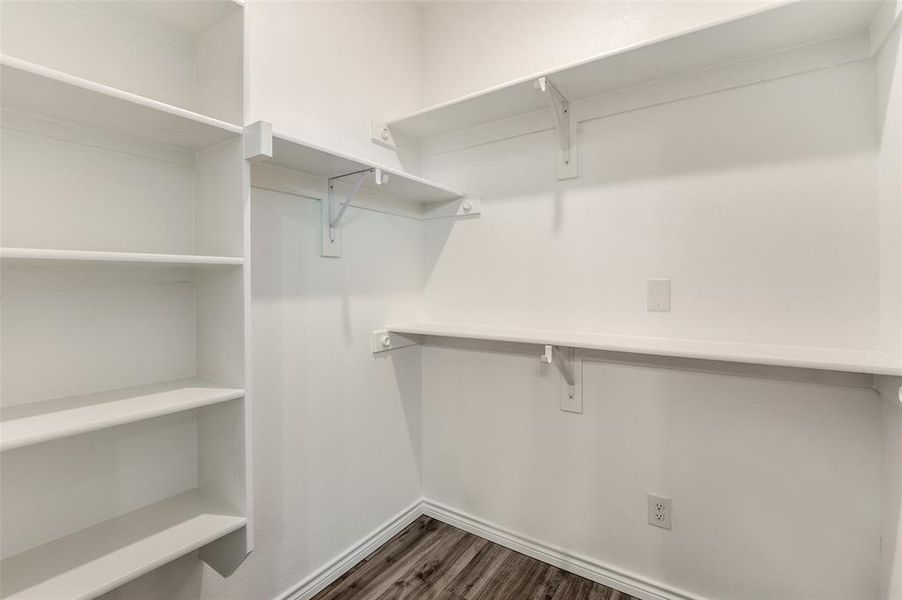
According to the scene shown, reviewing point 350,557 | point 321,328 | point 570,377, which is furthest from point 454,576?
point 321,328

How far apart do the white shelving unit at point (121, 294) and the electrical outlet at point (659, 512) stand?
144cm

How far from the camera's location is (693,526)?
151cm

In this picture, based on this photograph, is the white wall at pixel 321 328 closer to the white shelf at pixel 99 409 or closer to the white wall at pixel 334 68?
the white wall at pixel 334 68

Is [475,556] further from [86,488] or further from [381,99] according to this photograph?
[381,99]

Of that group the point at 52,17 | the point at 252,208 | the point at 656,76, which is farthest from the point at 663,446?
the point at 52,17

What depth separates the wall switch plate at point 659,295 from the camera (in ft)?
5.04

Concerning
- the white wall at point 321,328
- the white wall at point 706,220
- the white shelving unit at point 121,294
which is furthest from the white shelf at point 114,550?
the white wall at point 706,220

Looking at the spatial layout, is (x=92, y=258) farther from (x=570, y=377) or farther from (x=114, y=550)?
(x=570, y=377)

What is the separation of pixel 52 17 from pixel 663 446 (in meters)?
2.31

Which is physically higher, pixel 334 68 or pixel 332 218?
pixel 334 68

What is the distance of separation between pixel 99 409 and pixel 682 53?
1.99 meters

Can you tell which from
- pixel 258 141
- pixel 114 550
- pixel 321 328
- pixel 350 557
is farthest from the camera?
pixel 350 557

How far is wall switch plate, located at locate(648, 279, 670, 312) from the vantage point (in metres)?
1.54

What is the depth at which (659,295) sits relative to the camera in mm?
1550
